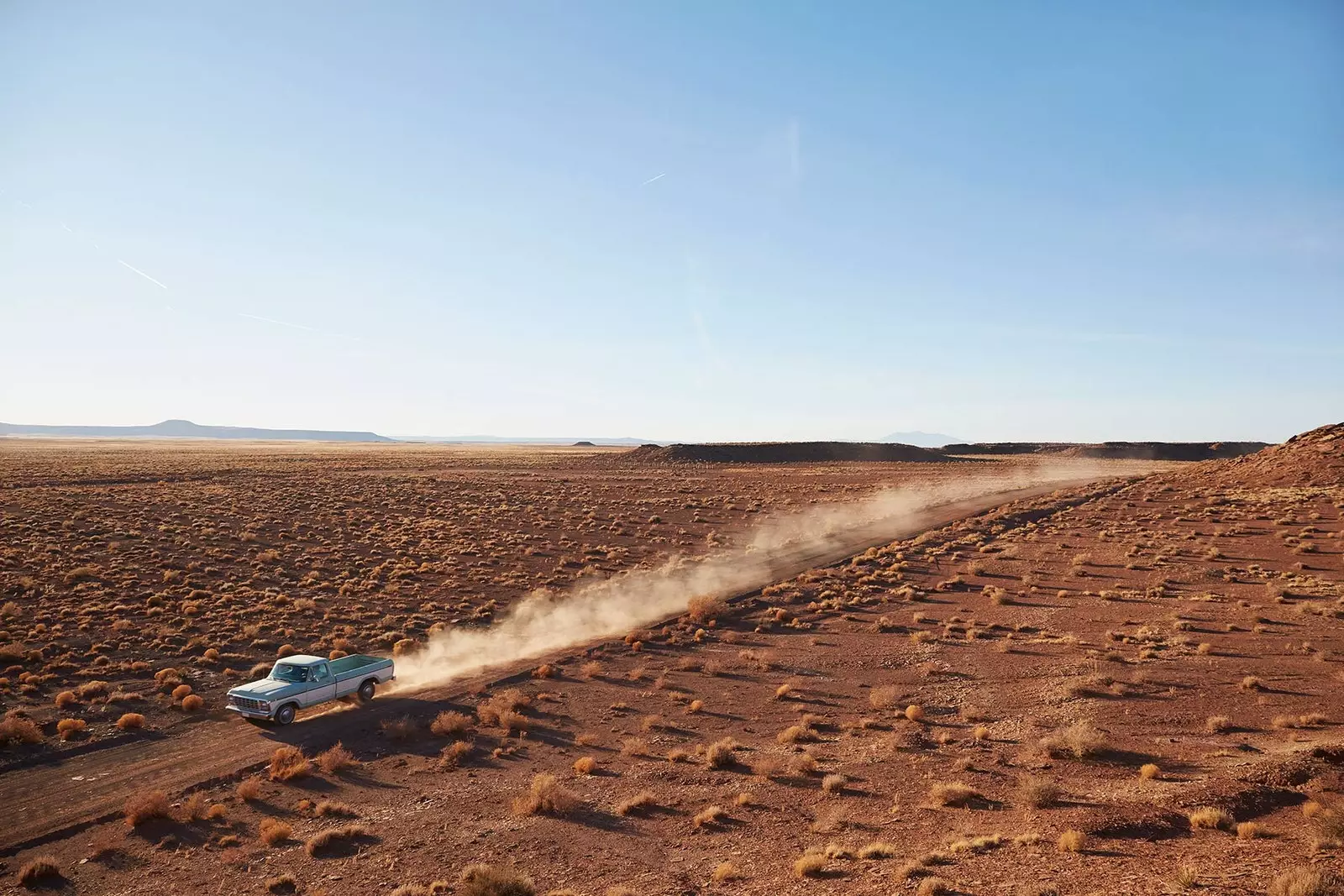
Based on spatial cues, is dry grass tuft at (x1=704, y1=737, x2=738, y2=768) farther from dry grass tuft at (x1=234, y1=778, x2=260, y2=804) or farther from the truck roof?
the truck roof

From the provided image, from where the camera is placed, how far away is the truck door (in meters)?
20.8

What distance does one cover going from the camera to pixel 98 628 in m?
27.5

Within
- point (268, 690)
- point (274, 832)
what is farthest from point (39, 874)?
point (268, 690)

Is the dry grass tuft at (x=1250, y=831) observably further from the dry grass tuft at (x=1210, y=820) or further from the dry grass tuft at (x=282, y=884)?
the dry grass tuft at (x=282, y=884)

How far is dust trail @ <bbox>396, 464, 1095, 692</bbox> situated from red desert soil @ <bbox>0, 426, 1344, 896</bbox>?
1769 millimetres

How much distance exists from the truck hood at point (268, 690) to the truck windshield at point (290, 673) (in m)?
0.21

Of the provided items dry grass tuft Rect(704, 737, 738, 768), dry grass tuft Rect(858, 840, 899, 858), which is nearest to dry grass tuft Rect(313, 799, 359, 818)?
dry grass tuft Rect(704, 737, 738, 768)

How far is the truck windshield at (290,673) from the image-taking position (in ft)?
68.4

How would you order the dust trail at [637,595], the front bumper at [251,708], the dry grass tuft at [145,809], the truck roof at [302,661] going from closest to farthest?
the dry grass tuft at [145,809] < the front bumper at [251,708] < the truck roof at [302,661] < the dust trail at [637,595]

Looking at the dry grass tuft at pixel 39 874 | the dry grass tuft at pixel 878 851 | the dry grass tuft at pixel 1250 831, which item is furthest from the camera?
the dry grass tuft at pixel 39 874

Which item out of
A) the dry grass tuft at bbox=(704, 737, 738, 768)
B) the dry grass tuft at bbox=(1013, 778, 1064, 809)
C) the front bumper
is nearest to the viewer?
the dry grass tuft at bbox=(1013, 778, 1064, 809)

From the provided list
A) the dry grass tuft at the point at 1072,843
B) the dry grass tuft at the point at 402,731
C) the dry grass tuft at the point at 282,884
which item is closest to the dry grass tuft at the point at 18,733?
the dry grass tuft at the point at 402,731

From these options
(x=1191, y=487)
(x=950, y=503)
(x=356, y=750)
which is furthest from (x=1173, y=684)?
(x=1191, y=487)

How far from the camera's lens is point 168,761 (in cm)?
1816
